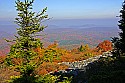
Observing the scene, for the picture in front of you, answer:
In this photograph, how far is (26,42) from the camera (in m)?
14.1

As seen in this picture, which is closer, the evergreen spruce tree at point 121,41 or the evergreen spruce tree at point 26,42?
the evergreen spruce tree at point 26,42

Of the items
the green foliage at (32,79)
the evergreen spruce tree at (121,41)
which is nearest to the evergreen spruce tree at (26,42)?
the green foliage at (32,79)

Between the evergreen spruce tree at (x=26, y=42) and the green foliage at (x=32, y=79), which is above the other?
the evergreen spruce tree at (x=26, y=42)

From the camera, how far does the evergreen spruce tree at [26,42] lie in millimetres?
13789


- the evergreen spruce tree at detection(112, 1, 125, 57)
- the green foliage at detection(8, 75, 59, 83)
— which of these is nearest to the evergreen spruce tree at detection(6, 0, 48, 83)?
the green foliage at detection(8, 75, 59, 83)

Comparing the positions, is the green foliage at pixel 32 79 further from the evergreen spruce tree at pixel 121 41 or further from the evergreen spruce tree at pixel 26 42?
the evergreen spruce tree at pixel 121 41

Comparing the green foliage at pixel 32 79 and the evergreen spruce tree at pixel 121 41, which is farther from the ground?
the evergreen spruce tree at pixel 121 41

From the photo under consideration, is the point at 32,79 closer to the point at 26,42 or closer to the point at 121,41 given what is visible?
the point at 26,42

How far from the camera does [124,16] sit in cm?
1803

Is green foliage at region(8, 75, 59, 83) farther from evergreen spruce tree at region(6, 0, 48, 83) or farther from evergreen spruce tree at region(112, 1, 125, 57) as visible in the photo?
evergreen spruce tree at region(112, 1, 125, 57)

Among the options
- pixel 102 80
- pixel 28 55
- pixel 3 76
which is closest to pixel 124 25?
pixel 102 80

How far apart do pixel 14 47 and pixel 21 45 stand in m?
0.40

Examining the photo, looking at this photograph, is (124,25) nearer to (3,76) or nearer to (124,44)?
(124,44)

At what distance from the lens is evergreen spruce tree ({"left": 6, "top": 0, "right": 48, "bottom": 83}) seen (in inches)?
543
